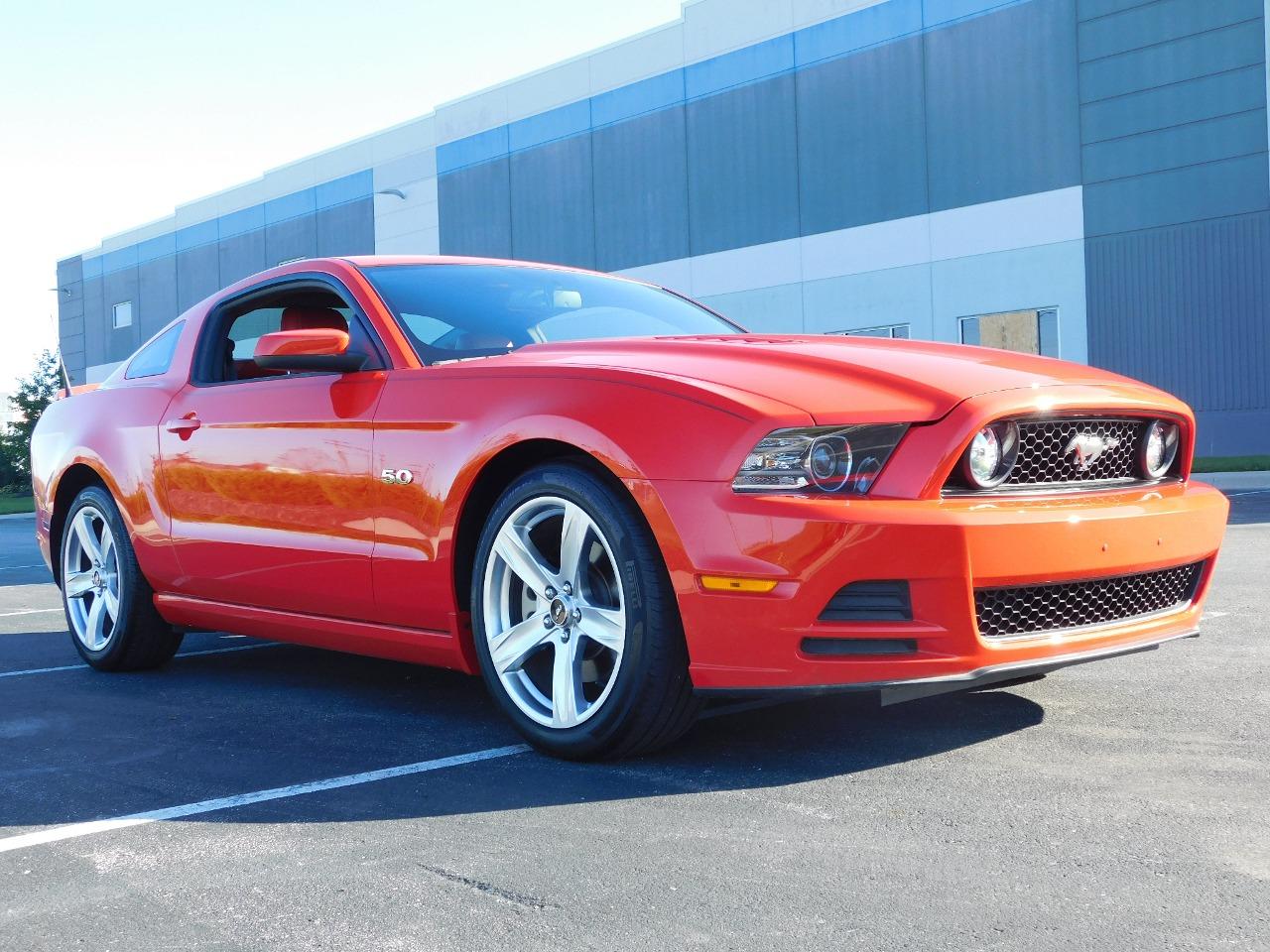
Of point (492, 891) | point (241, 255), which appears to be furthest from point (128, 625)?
point (241, 255)

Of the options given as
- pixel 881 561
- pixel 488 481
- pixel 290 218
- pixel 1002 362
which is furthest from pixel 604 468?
pixel 290 218

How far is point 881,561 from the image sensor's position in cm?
310

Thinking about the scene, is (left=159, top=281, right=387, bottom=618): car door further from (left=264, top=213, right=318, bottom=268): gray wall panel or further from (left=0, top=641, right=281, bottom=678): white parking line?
(left=264, top=213, right=318, bottom=268): gray wall panel

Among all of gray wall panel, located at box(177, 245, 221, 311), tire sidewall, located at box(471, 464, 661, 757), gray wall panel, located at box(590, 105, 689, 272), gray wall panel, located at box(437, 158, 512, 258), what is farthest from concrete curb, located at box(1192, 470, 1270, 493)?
gray wall panel, located at box(177, 245, 221, 311)

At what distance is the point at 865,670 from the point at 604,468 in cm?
88

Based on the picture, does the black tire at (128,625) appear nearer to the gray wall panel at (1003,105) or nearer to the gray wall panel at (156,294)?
the gray wall panel at (1003,105)

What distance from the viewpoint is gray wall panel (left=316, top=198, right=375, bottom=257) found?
39.4m

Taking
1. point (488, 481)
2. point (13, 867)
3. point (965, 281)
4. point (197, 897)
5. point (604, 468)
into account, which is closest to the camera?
point (197, 897)

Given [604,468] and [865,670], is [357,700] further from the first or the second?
[865,670]

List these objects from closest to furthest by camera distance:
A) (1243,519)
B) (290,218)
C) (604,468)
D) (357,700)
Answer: (604,468) < (357,700) < (1243,519) < (290,218)

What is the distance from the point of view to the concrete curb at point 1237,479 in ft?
61.4

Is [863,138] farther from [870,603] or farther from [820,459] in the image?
[870,603]

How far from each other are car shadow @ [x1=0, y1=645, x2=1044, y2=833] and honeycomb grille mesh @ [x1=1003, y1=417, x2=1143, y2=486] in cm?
75

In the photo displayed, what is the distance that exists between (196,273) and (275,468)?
45002mm
